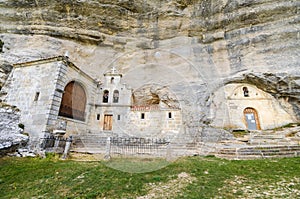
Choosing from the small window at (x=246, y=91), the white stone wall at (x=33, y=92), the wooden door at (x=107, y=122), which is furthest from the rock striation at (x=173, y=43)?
the wooden door at (x=107, y=122)

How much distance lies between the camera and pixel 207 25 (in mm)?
16594

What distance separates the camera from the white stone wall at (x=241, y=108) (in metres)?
12.8

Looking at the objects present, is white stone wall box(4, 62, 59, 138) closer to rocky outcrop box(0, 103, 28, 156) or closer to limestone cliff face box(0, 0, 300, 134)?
rocky outcrop box(0, 103, 28, 156)

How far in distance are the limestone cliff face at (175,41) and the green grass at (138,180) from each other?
7.42 meters

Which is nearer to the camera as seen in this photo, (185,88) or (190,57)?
(185,88)

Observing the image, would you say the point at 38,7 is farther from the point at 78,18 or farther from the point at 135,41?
the point at 135,41

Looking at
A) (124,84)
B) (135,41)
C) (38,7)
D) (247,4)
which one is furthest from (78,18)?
(247,4)

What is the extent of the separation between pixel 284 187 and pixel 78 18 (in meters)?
20.0

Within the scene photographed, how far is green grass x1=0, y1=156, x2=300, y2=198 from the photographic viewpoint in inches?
152

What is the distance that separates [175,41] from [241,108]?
10.5 m

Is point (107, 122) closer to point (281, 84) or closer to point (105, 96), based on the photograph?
point (105, 96)

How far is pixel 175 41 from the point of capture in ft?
58.1

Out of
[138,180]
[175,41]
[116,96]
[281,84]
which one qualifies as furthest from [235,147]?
[175,41]

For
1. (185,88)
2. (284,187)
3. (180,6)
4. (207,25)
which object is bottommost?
(284,187)
